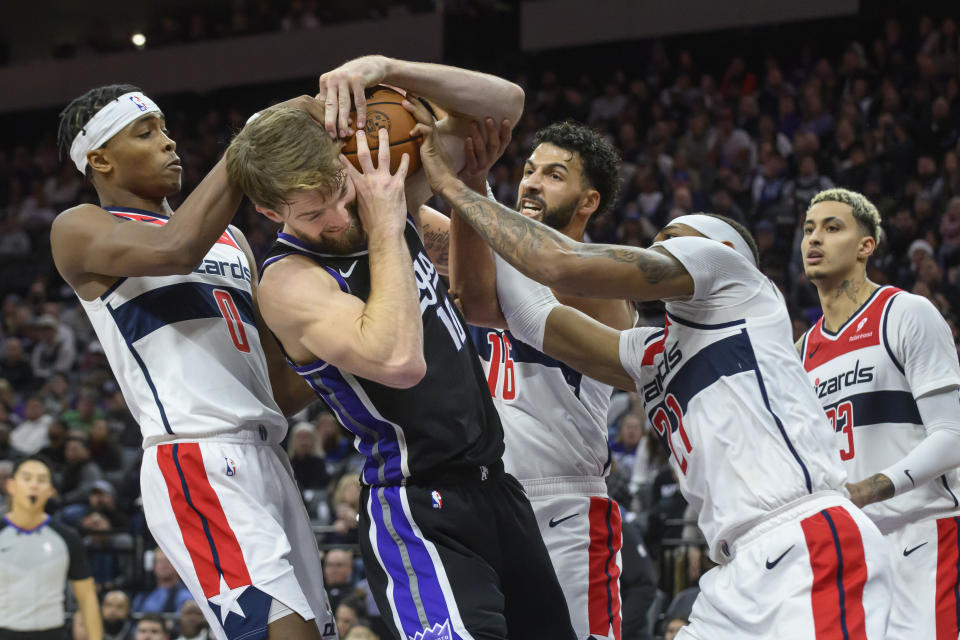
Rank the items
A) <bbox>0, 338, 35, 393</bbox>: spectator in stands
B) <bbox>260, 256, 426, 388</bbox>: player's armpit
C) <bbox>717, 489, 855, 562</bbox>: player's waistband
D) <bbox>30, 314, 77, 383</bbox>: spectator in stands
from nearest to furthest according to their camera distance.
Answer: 1. <bbox>260, 256, 426, 388</bbox>: player's armpit
2. <bbox>717, 489, 855, 562</bbox>: player's waistband
3. <bbox>0, 338, 35, 393</bbox>: spectator in stands
4. <bbox>30, 314, 77, 383</bbox>: spectator in stands

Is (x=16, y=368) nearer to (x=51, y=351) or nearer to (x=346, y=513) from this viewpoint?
(x=51, y=351)

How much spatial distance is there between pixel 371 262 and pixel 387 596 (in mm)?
1046

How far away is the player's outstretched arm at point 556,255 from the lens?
3.61m

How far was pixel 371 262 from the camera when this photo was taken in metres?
3.47

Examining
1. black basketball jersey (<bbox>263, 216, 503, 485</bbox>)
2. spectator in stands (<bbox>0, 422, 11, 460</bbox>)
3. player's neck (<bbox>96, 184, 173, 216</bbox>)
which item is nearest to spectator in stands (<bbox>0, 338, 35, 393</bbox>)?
spectator in stands (<bbox>0, 422, 11, 460</bbox>)

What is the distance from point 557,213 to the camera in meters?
5.01

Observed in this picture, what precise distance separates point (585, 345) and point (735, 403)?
88 cm

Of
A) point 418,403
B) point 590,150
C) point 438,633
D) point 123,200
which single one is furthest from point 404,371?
point 590,150

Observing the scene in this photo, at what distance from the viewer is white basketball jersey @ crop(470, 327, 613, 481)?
480 cm

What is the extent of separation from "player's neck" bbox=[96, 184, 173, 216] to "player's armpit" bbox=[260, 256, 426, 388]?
95 cm

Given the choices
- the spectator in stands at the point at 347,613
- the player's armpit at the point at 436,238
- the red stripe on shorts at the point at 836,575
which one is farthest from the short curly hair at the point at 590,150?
the spectator in stands at the point at 347,613

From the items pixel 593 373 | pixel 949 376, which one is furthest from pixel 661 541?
pixel 593 373

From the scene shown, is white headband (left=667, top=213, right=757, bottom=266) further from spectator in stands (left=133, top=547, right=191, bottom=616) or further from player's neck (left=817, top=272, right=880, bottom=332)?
spectator in stands (left=133, top=547, right=191, bottom=616)

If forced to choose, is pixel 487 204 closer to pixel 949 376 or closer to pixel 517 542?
pixel 517 542
